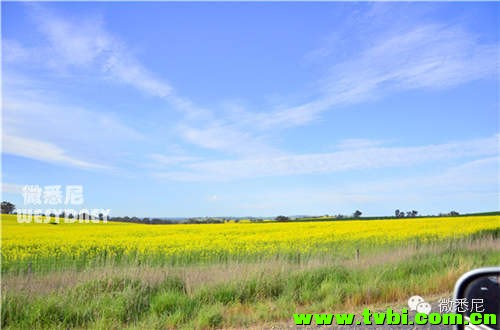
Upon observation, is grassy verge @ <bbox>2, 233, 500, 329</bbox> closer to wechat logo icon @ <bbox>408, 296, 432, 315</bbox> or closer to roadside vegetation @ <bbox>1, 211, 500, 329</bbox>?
roadside vegetation @ <bbox>1, 211, 500, 329</bbox>

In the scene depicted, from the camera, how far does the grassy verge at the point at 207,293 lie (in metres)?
6.57

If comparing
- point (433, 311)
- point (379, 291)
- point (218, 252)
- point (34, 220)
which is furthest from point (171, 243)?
point (34, 220)

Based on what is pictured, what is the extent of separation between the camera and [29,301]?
689cm

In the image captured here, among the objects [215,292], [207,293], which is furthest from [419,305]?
[207,293]

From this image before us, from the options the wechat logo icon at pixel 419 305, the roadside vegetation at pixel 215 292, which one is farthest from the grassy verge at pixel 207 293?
the wechat logo icon at pixel 419 305

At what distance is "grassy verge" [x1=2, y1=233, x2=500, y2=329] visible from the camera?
21.6 ft

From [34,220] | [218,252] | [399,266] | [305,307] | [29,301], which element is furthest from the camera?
[34,220]

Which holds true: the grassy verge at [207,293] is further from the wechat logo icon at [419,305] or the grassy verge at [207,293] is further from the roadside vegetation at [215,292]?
the wechat logo icon at [419,305]

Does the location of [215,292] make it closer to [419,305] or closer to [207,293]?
[207,293]

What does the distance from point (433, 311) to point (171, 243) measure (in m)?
12.9

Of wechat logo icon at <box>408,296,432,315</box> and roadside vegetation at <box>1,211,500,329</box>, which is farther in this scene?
wechat logo icon at <box>408,296,432,315</box>

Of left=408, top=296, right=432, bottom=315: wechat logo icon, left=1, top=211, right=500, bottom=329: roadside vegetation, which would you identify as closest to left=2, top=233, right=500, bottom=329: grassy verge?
left=1, top=211, right=500, bottom=329: roadside vegetation

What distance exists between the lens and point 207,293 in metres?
7.77

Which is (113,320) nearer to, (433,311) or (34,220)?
(433,311)
